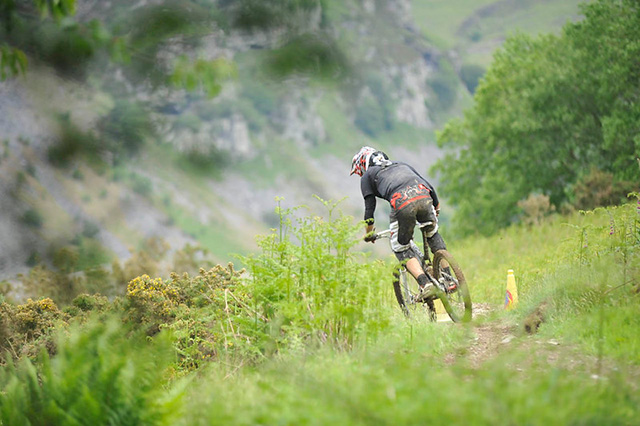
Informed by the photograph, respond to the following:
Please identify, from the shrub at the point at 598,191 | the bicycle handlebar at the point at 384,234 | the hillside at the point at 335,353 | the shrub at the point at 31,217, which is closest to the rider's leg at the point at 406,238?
the bicycle handlebar at the point at 384,234

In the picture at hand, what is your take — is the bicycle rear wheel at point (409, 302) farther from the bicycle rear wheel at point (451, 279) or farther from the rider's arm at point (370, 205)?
the rider's arm at point (370, 205)

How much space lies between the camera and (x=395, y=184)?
22.1ft

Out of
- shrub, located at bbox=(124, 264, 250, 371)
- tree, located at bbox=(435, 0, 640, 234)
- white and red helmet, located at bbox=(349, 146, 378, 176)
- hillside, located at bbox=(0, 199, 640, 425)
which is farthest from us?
tree, located at bbox=(435, 0, 640, 234)

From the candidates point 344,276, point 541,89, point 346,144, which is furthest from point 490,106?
point 346,144

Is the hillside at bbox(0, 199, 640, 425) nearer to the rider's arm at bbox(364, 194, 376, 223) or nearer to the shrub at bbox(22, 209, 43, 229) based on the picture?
the shrub at bbox(22, 209, 43, 229)

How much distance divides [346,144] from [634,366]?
168m

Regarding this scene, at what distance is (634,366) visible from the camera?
3.94 metres

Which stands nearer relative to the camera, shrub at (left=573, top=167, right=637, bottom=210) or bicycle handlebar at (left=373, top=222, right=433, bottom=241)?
bicycle handlebar at (left=373, top=222, right=433, bottom=241)

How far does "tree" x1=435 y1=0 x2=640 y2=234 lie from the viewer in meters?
22.8

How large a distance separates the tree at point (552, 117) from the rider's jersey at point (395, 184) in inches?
667

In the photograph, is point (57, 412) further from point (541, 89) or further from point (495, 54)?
point (495, 54)

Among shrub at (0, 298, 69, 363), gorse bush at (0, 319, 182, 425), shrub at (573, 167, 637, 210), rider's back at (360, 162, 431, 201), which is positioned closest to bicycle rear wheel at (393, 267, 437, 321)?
rider's back at (360, 162, 431, 201)

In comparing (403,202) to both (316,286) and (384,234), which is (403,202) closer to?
(384,234)

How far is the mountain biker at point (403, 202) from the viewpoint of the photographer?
6625 mm
